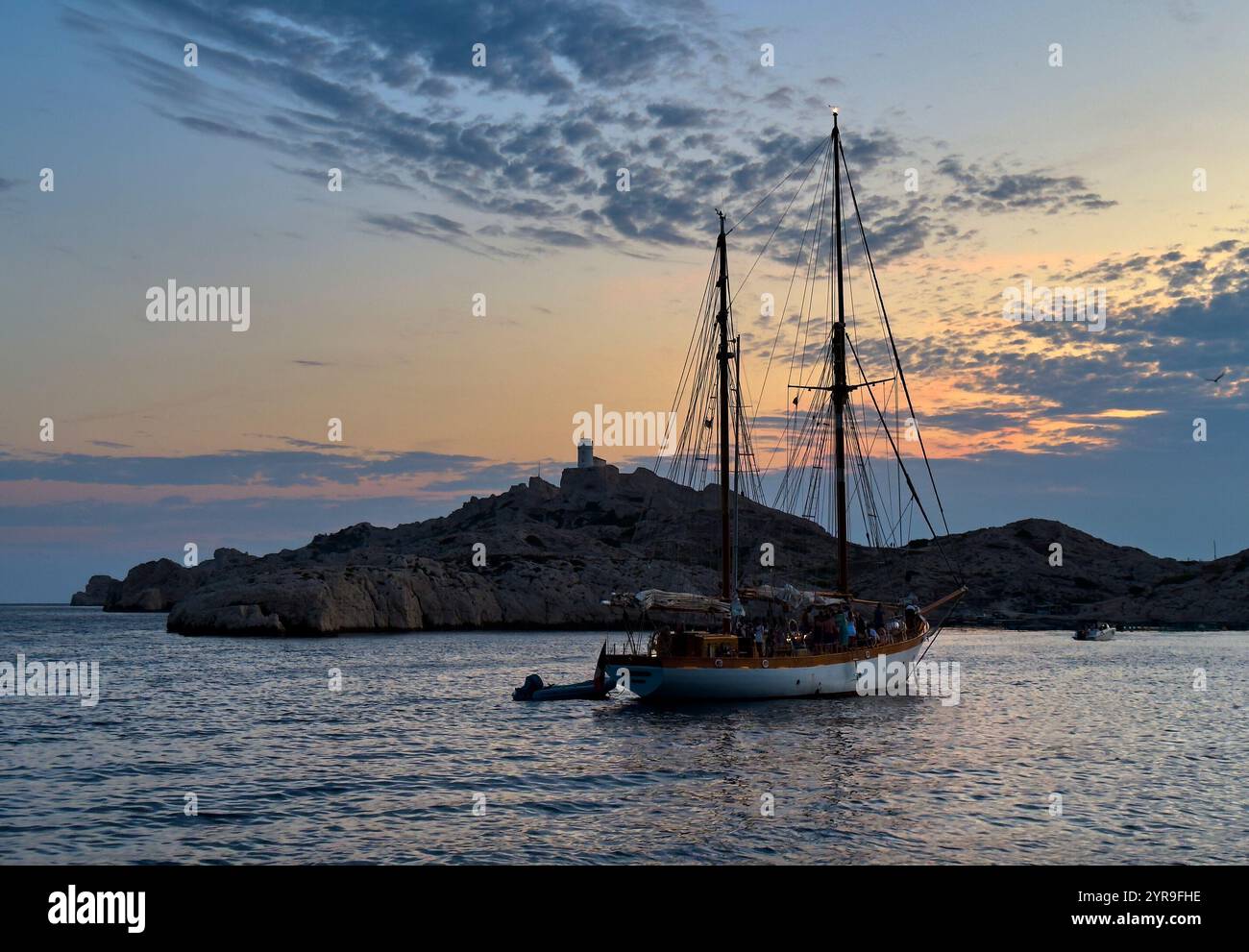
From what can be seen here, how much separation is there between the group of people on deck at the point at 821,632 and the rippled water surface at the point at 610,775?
3.37 metres

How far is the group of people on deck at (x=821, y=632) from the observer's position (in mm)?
56438

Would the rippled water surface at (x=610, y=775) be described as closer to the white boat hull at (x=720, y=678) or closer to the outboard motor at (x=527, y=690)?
the white boat hull at (x=720, y=678)

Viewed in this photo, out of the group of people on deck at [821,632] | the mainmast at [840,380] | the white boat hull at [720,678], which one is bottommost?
the white boat hull at [720,678]

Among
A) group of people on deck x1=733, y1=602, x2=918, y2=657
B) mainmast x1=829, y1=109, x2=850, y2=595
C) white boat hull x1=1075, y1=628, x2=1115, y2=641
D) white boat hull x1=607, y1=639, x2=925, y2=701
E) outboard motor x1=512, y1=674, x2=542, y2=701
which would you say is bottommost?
white boat hull x1=1075, y1=628, x2=1115, y2=641

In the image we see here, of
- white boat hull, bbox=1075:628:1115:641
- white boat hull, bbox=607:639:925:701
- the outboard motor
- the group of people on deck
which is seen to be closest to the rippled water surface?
white boat hull, bbox=607:639:925:701

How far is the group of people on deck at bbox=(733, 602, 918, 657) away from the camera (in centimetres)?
5644

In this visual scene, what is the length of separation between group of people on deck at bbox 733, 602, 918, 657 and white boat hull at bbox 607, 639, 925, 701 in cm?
109

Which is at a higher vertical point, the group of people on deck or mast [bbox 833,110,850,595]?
mast [bbox 833,110,850,595]

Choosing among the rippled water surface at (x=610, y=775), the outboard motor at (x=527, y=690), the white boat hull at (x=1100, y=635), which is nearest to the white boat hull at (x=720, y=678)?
the rippled water surface at (x=610, y=775)

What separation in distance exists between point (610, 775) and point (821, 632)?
97.8 feet

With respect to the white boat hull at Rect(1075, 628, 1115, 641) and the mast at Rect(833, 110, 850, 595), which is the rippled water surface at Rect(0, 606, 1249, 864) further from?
the white boat hull at Rect(1075, 628, 1115, 641)
